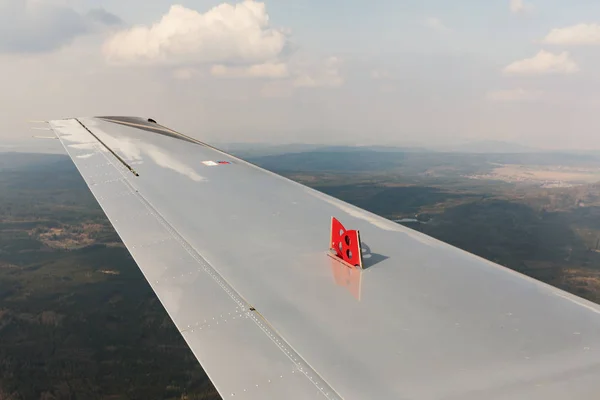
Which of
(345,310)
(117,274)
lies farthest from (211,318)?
(117,274)

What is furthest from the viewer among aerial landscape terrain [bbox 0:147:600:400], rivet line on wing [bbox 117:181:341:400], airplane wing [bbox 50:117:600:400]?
aerial landscape terrain [bbox 0:147:600:400]

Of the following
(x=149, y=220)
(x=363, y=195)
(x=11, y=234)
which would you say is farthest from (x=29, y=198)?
(x=149, y=220)

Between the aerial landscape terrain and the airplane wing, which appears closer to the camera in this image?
the airplane wing

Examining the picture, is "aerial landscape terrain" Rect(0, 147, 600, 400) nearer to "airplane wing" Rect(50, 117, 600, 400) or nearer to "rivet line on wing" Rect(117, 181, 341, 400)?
"airplane wing" Rect(50, 117, 600, 400)

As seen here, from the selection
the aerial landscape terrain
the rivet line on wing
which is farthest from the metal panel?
the aerial landscape terrain

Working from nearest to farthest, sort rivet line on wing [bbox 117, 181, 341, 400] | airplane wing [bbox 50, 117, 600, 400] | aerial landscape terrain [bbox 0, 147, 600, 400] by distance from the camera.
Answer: rivet line on wing [bbox 117, 181, 341, 400], airplane wing [bbox 50, 117, 600, 400], aerial landscape terrain [bbox 0, 147, 600, 400]

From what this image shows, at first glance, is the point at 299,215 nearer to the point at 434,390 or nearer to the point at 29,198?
the point at 434,390

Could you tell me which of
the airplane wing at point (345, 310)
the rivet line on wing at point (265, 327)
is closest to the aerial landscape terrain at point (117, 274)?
the airplane wing at point (345, 310)
